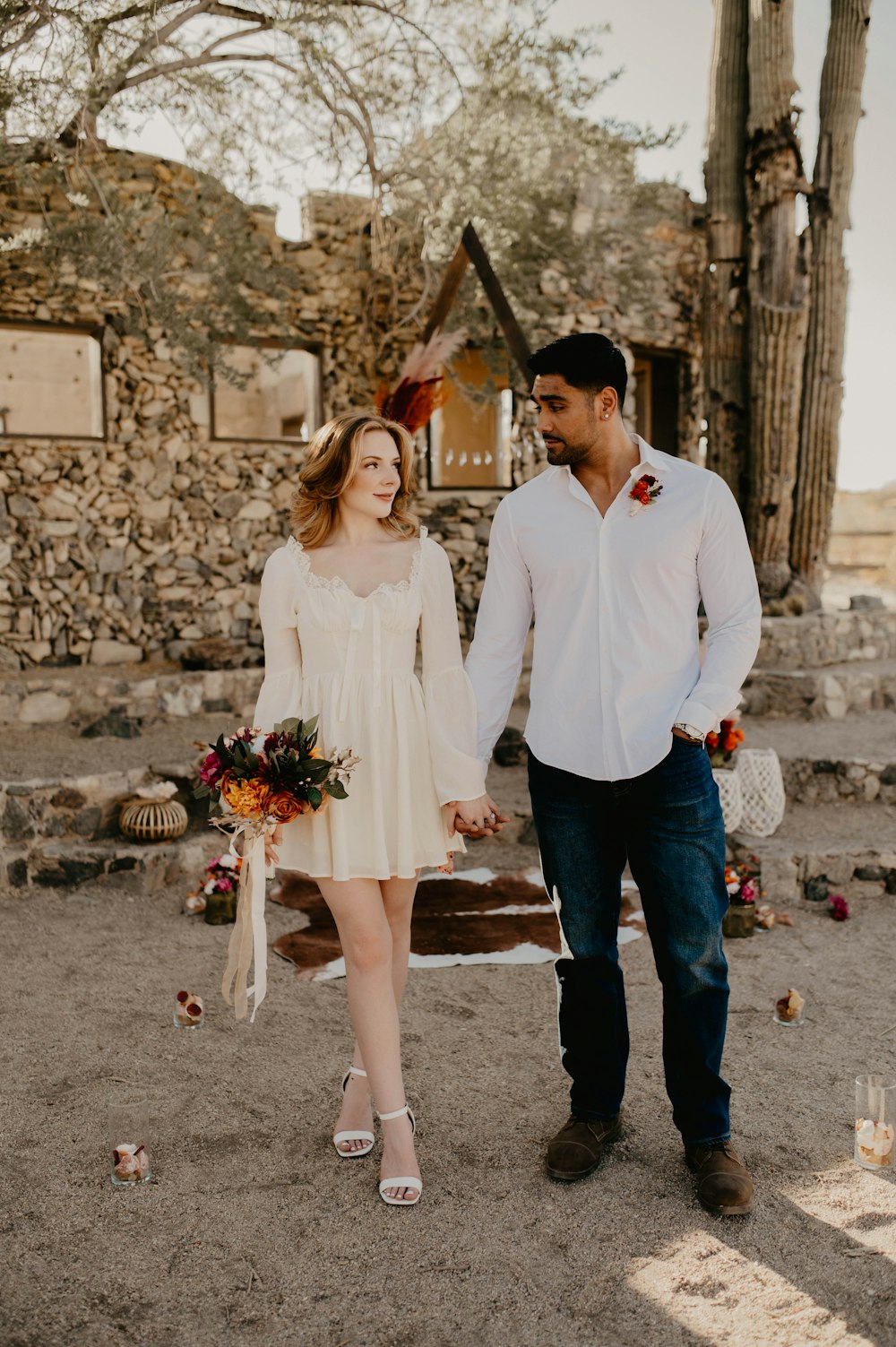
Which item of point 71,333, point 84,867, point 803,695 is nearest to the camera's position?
point 84,867

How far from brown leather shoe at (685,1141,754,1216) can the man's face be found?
5.94 feet

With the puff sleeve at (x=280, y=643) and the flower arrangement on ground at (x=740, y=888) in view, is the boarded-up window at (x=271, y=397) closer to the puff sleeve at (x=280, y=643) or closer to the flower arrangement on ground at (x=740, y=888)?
the flower arrangement on ground at (x=740, y=888)

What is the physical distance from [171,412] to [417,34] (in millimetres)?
3453

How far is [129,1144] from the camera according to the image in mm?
3154

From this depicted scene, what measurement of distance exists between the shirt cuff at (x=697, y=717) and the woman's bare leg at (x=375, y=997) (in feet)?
2.93

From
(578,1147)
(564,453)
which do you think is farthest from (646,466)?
(578,1147)

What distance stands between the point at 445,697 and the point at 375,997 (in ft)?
2.57

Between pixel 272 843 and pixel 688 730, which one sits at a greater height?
pixel 688 730

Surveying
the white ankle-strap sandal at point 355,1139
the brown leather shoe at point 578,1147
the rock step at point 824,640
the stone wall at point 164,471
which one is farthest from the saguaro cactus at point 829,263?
the white ankle-strap sandal at point 355,1139

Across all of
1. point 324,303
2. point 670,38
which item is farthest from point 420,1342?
point 670,38

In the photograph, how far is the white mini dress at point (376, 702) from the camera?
2.91 metres

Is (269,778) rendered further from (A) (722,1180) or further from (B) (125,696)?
(B) (125,696)

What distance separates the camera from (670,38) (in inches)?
410

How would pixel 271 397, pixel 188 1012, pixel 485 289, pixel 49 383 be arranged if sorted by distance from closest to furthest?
pixel 188 1012, pixel 485 289, pixel 49 383, pixel 271 397
